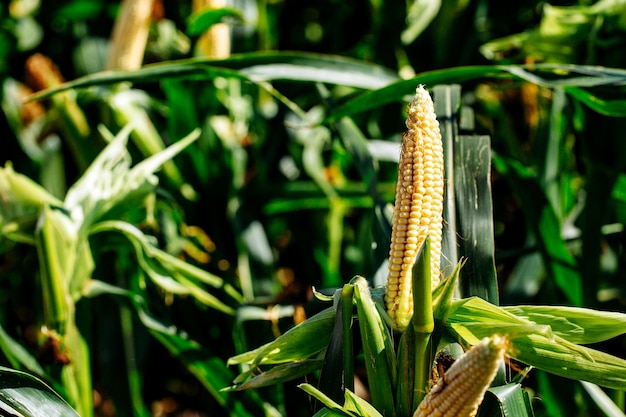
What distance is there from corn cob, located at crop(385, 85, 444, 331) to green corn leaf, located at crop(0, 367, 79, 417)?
1.31ft

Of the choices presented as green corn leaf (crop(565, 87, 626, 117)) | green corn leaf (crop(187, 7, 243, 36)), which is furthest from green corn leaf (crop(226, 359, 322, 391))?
green corn leaf (crop(187, 7, 243, 36))

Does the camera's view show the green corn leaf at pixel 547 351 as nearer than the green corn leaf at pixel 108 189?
Yes

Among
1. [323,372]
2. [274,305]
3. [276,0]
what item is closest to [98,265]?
[274,305]

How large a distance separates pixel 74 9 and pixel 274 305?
54.3 inches

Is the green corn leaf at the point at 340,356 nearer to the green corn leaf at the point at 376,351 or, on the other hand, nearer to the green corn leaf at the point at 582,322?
the green corn leaf at the point at 376,351

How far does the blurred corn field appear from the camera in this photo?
1.00 metres

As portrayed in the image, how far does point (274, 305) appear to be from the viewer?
1232mm

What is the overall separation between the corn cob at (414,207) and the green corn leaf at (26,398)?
1.31ft

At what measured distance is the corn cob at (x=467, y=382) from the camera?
53 cm

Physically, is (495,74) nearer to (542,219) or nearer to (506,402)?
(542,219)

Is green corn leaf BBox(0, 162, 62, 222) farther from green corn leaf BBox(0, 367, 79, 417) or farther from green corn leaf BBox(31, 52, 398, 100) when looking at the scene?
green corn leaf BBox(0, 367, 79, 417)

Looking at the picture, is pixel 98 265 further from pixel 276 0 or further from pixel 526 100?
pixel 526 100

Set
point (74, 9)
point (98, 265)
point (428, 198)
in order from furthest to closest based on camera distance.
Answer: point (74, 9), point (98, 265), point (428, 198)

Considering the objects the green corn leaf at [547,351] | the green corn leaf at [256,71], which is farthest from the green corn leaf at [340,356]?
the green corn leaf at [256,71]
